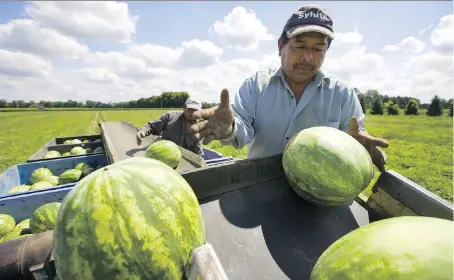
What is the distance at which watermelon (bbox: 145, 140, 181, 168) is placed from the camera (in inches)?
166

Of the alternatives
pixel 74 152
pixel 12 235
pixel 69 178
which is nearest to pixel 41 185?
pixel 69 178

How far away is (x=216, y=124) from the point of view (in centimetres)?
265

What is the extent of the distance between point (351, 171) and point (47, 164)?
236 inches

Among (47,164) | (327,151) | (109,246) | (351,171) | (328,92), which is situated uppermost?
(328,92)

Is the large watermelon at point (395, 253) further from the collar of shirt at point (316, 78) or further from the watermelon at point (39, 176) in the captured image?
the watermelon at point (39, 176)

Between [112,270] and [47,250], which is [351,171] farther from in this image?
[47,250]

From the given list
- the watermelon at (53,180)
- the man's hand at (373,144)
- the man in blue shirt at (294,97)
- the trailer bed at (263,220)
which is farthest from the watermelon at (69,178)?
the man's hand at (373,144)

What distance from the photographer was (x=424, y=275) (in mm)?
818

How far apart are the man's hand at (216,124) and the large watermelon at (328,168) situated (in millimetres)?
856

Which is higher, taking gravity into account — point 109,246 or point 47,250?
point 109,246

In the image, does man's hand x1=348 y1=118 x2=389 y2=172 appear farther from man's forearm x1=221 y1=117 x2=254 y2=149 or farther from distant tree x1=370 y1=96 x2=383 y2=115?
distant tree x1=370 y1=96 x2=383 y2=115

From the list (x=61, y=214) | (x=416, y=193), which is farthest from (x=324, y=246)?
(x=61, y=214)

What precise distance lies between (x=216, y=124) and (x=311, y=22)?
1.55 meters

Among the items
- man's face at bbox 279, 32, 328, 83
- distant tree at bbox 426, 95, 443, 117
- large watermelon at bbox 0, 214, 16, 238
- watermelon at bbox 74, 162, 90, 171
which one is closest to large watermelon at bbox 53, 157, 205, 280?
man's face at bbox 279, 32, 328, 83
